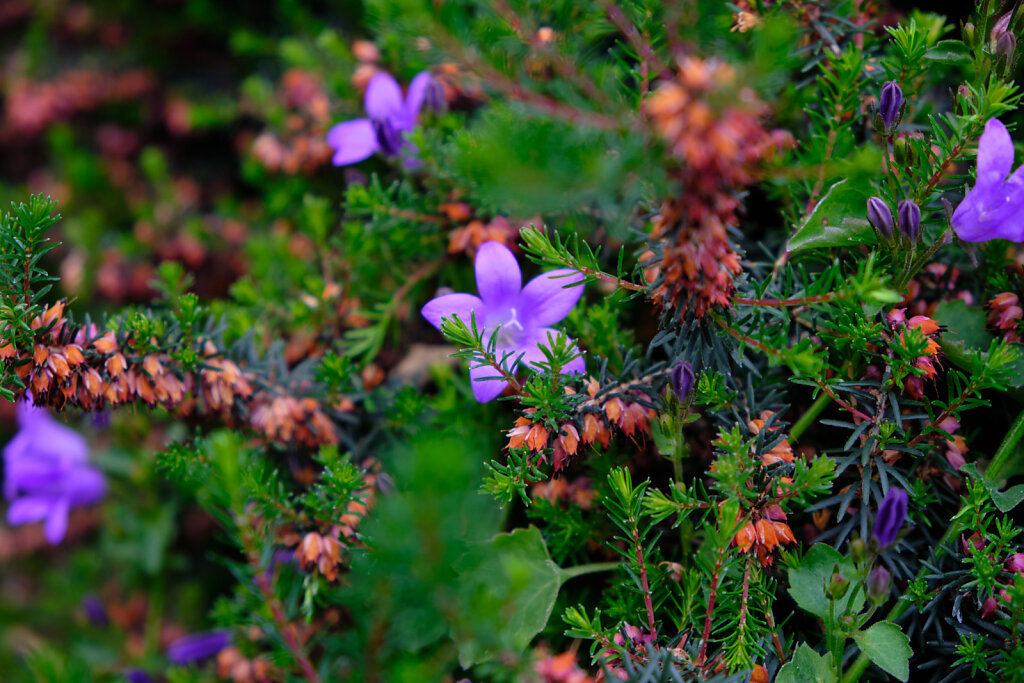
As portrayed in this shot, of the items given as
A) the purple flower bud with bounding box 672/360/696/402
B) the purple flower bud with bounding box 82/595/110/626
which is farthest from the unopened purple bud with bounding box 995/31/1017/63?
the purple flower bud with bounding box 82/595/110/626

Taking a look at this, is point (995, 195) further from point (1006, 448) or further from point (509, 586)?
point (509, 586)

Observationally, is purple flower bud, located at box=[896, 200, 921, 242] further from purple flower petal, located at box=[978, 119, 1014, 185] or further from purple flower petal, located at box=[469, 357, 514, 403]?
purple flower petal, located at box=[469, 357, 514, 403]

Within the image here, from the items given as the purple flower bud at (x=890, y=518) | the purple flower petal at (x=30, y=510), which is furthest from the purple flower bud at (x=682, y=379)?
the purple flower petal at (x=30, y=510)

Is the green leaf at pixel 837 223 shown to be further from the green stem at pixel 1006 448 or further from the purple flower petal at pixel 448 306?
the purple flower petal at pixel 448 306

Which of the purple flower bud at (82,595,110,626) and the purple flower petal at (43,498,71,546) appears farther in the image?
the purple flower bud at (82,595,110,626)

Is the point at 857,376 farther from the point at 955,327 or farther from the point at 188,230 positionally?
the point at 188,230

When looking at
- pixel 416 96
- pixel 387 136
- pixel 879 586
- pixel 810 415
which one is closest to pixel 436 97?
pixel 416 96
